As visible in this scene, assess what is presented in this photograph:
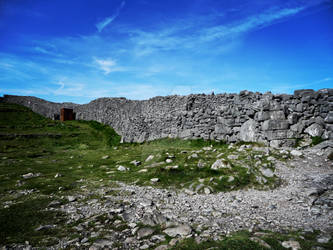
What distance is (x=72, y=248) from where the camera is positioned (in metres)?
4.00

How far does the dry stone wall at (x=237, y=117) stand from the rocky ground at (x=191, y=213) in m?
4.23

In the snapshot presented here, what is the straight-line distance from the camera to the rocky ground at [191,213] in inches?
170

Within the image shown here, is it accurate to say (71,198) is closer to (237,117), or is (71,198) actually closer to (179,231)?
(179,231)

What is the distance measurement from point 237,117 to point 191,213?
9.69 meters

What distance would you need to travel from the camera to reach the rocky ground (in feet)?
14.1

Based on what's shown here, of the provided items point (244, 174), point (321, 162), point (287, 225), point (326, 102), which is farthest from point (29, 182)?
point (326, 102)

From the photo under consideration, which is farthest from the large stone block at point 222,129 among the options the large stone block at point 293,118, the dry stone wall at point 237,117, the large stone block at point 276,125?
the large stone block at point 293,118

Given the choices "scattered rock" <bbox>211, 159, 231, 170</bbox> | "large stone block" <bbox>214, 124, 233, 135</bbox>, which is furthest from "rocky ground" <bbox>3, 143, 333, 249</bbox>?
"large stone block" <bbox>214, 124, 233, 135</bbox>

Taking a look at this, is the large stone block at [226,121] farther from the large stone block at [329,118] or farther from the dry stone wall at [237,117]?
the large stone block at [329,118]

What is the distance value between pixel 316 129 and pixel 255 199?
7605 mm

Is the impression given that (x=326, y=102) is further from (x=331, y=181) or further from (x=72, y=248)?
(x=72, y=248)

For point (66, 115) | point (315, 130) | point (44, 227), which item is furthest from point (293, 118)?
point (66, 115)

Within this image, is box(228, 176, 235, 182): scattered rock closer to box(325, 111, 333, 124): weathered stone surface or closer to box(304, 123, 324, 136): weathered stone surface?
box(304, 123, 324, 136): weathered stone surface

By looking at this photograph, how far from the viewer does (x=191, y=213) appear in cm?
548
